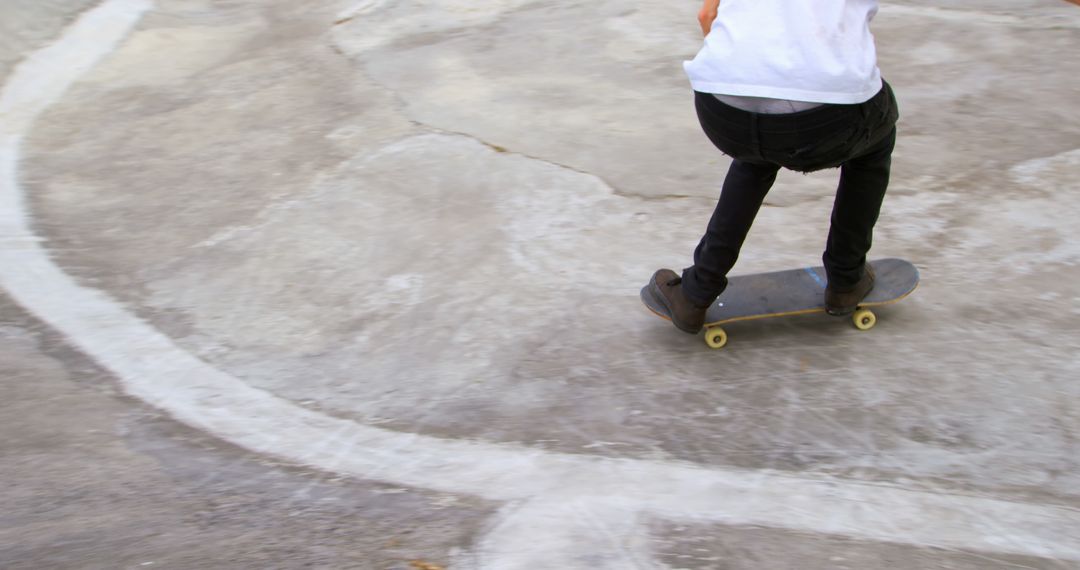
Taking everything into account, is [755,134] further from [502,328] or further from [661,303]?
[502,328]

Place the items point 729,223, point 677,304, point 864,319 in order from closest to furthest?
point 729,223 → point 677,304 → point 864,319

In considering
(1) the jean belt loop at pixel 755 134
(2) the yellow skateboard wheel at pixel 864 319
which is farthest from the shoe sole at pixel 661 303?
(1) the jean belt loop at pixel 755 134

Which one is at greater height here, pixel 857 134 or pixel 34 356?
pixel 857 134

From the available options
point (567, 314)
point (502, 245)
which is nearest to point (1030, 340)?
point (567, 314)

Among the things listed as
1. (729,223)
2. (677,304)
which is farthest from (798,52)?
(677,304)

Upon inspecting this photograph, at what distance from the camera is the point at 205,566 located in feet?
6.95

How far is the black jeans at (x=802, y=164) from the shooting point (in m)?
2.48

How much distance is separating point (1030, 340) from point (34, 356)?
328cm

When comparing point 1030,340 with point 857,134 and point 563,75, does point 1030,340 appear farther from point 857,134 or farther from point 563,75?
point 563,75

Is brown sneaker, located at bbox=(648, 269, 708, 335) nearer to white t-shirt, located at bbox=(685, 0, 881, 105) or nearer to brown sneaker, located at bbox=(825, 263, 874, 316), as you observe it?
brown sneaker, located at bbox=(825, 263, 874, 316)

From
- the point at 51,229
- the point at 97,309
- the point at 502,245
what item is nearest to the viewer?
the point at 97,309

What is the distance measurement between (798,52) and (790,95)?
0.11m

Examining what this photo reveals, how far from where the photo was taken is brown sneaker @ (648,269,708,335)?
10.0ft

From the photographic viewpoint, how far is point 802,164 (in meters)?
2.57
